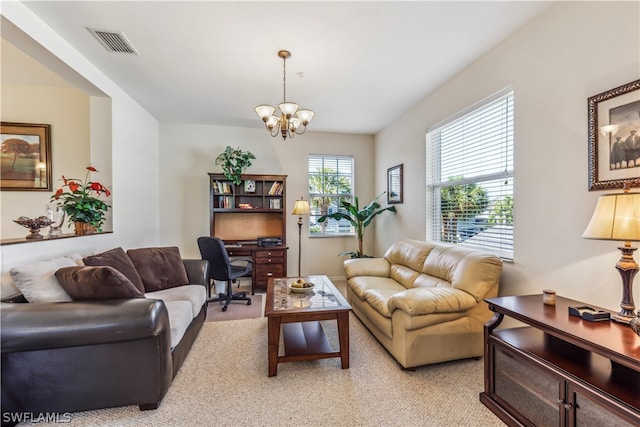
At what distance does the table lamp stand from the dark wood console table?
0.54 feet

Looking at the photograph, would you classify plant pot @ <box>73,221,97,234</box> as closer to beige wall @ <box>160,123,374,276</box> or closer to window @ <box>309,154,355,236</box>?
beige wall @ <box>160,123,374,276</box>

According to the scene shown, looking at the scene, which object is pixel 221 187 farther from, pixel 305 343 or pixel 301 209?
pixel 305 343

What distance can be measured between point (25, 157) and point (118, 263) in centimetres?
234

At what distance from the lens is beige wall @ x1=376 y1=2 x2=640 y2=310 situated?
1.72 metres

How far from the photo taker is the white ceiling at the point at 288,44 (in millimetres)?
2062

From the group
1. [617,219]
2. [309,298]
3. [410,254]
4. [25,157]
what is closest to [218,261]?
[309,298]

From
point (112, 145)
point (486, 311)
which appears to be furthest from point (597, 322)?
point (112, 145)

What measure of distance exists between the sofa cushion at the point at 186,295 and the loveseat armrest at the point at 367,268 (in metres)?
1.76

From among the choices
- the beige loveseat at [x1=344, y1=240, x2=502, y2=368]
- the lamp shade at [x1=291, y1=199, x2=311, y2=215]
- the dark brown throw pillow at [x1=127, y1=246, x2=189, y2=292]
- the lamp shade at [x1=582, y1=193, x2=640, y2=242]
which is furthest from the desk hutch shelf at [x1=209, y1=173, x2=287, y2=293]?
the lamp shade at [x1=582, y1=193, x2=640, y2=242]

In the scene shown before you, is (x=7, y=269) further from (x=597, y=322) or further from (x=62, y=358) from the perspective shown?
(x=597, y=322)

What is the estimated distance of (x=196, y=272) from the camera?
124 inches

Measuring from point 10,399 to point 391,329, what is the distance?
101 inches

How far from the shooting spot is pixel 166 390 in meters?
1.87

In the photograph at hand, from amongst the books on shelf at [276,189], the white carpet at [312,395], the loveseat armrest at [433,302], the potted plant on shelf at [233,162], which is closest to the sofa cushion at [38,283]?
the white carpet at [312,395]
